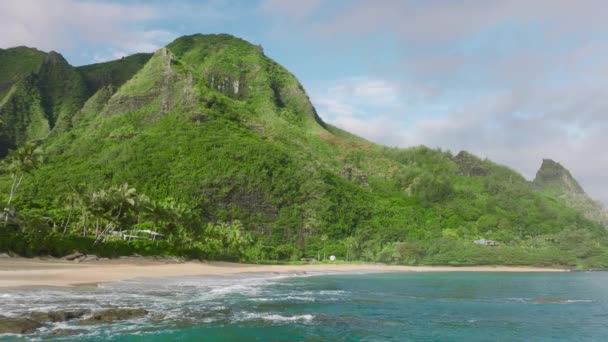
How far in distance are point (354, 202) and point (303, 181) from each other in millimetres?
18122

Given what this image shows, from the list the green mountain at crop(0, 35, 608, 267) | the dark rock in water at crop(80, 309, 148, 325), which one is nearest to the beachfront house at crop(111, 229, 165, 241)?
the green mountain at crop(0, 35, 608, 267)

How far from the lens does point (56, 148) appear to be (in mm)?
161500

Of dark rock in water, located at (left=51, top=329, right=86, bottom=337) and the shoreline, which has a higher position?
the shoreline

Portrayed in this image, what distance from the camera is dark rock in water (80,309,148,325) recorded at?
21377 mm

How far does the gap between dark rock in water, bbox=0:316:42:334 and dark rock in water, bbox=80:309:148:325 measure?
6.95 feet

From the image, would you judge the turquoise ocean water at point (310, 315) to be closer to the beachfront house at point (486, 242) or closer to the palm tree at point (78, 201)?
the palm tree at point (78, 201)

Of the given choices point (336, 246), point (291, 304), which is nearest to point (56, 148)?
point (336, 246)

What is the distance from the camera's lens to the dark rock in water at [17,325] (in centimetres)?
1825

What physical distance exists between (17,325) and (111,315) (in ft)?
13.9

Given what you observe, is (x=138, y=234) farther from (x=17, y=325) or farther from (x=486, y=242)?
(x=486, y=242)

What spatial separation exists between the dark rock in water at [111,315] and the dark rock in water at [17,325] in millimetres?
2118

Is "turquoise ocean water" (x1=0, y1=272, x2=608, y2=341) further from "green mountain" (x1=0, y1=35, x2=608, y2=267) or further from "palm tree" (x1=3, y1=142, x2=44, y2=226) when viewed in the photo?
"green mountain" (x1=0, y1=35, x2=608, y2=267)

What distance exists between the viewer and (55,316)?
69.3ft

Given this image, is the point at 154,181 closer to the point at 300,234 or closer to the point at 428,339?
the point at 300,234
